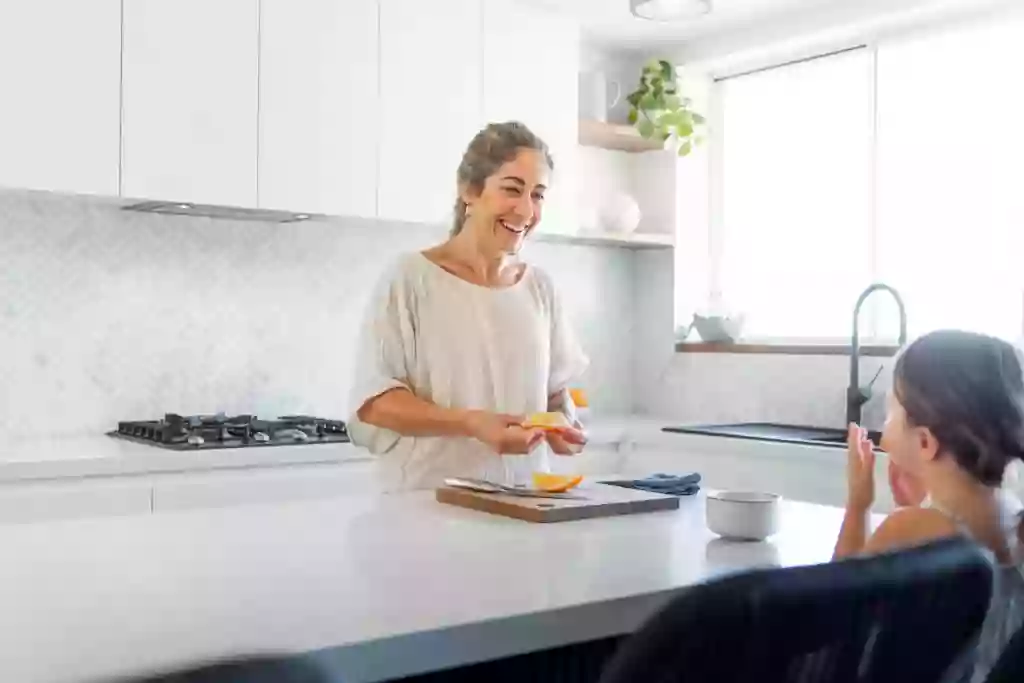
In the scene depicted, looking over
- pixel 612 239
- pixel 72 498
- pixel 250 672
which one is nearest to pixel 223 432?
pixel 72 498

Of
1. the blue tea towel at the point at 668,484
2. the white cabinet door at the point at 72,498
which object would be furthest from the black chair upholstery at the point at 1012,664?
the white cabinet door at the point at 72,498

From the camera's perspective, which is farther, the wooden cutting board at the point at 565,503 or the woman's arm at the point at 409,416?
the woman's arm at the point at 409,416

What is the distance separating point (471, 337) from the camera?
7.48 ft

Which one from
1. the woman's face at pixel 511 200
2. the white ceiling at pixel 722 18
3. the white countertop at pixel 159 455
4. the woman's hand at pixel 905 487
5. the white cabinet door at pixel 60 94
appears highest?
the white ceiling at pixel 722 18

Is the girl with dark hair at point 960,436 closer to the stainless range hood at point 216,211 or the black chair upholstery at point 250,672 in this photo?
the black chair upholstery at point 250,672

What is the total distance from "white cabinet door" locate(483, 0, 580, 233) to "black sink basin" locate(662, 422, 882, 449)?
85 centimetres

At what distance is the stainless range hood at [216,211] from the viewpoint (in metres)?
3.26

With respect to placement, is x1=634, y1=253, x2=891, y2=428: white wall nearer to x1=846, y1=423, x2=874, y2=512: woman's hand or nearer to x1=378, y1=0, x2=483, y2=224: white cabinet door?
x1=378, y1=0, x2=483, y2=224: white cabinet door

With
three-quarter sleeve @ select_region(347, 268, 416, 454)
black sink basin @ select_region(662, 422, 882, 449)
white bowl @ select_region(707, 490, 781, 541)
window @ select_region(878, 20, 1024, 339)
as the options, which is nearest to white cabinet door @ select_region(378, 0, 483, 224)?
black sink basin @ select_region(662, 422, 882, 449)

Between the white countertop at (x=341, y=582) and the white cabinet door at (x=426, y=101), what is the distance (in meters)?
1.94

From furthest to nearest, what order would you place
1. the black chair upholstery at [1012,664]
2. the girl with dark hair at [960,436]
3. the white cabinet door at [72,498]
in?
1. the white cabinet door at [72,498]
2. the girl with dark hair at [960,436]
3. the black chair upholstery at [1012,664]

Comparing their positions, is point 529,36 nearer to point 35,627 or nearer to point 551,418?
point 551,418

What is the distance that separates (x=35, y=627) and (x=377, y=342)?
1.22 meters

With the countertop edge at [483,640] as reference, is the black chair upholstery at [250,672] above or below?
above
